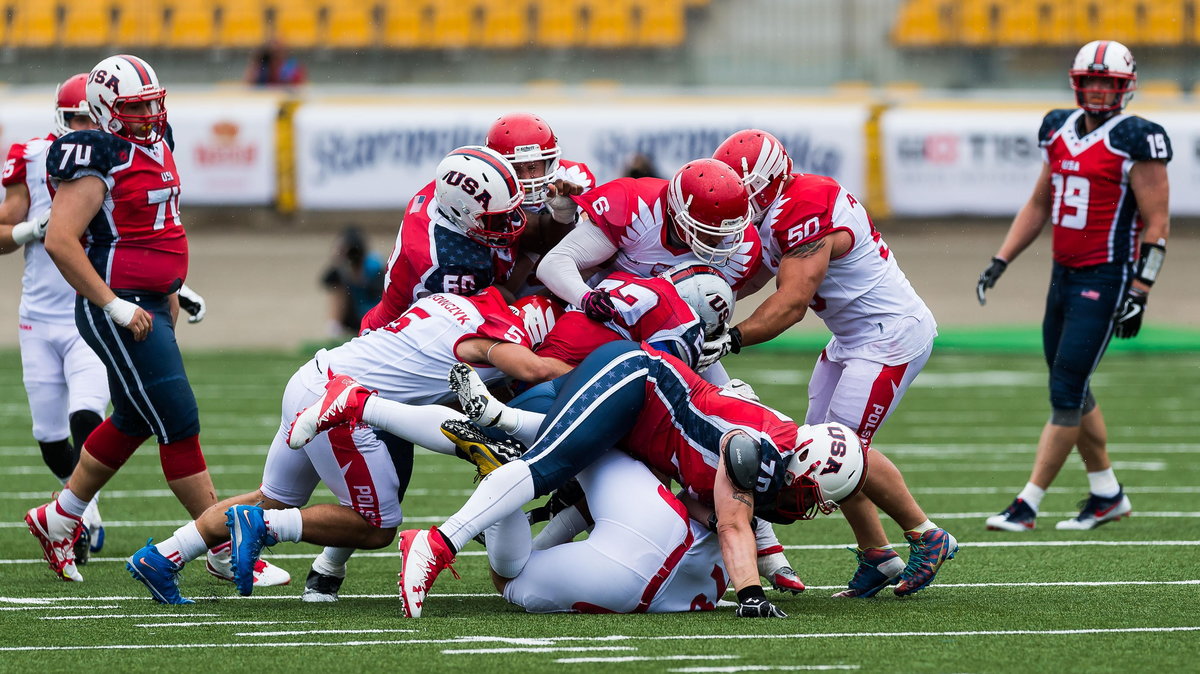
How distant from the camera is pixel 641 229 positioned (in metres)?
5.48

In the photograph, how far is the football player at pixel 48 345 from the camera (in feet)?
21.1

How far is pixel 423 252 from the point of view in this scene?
5.44 metres

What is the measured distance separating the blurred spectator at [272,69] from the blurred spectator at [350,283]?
11.8 feet

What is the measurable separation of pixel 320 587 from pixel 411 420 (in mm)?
724

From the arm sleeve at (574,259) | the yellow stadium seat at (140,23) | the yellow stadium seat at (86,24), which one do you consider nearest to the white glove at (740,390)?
the arm sleeve at (574,259)

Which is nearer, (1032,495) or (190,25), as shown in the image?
(1032,495)

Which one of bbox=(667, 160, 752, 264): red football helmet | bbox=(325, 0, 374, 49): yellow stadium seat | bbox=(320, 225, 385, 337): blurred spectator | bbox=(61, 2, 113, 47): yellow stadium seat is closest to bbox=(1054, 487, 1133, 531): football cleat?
bbox=(667, 160, 752, 264): red football helmet

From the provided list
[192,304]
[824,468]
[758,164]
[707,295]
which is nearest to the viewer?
[824,468]

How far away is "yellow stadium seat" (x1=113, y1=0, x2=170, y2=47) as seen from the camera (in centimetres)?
1922

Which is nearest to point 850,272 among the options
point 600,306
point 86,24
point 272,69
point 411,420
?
point 600,306

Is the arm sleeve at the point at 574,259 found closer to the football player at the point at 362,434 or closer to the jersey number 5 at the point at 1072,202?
the football player at the point at 362,434

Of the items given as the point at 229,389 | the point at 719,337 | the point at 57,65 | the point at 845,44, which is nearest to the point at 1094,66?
the point at 719,337

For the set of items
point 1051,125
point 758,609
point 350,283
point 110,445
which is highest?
point 1051,125

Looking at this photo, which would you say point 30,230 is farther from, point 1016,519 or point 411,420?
point 1016,519
